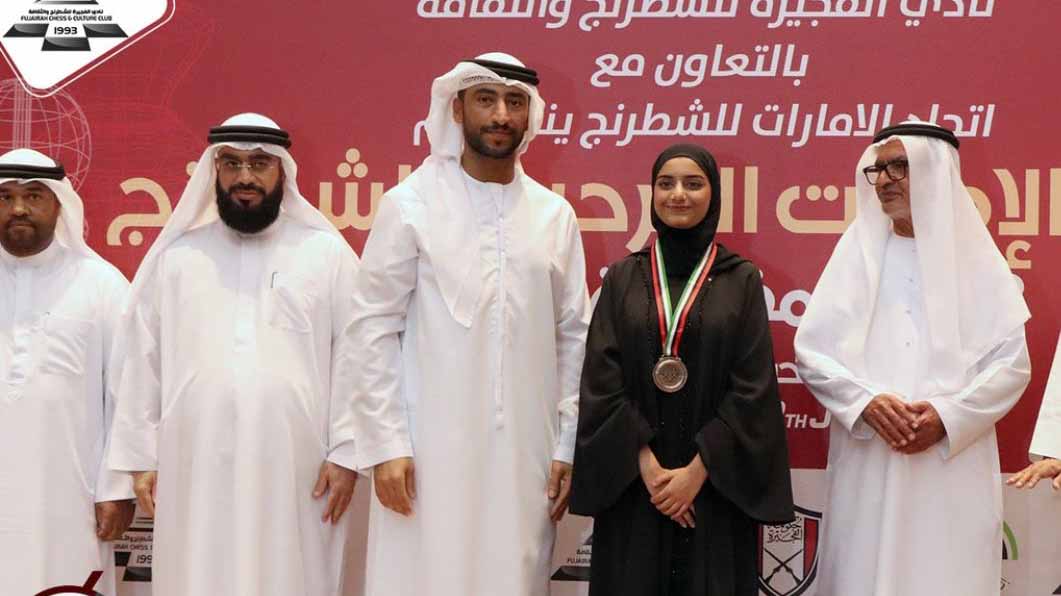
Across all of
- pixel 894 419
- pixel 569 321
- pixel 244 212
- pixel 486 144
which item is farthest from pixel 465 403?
pixel 894 419

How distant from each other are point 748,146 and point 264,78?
1.87m

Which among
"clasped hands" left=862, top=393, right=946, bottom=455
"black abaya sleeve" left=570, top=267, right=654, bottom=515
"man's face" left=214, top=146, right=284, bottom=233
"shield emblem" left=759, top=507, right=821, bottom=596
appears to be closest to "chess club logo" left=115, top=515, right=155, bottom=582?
"man's face" left=214, top=146, right=284, bottom=233

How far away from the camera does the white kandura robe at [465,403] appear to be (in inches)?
159

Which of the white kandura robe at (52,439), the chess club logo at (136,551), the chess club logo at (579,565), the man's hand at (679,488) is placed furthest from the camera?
the chess club logo at (136,551)

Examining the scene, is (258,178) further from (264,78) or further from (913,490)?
(913,490)

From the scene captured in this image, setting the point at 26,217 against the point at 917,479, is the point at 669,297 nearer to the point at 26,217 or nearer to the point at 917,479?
the point at 917,479

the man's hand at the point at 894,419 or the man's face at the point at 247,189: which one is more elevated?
the man's face at the point at 247,189

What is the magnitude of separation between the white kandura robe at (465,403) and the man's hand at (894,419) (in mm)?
937

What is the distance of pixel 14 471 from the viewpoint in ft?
15.1

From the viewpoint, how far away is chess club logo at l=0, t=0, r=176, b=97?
5.24 meters

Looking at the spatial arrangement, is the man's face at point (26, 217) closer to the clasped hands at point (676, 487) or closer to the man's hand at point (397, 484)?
the man's hand at point (397, 484)

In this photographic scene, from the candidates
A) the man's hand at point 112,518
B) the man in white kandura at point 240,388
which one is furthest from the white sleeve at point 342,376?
the man's hand at point 112,518

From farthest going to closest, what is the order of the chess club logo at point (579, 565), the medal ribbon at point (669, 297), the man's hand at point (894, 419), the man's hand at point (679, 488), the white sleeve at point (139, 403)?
1. the chess club logo at point (579, 565)
2. the white sleeve at point (139, 403)
3. the man's hand at point (894, 419)
4. the medal ribbon at point (669, 297)
5. the man's hand at point (679, 488)

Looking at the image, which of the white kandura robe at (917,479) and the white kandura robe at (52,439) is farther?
the white kandura robe at (52,439)
